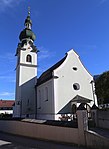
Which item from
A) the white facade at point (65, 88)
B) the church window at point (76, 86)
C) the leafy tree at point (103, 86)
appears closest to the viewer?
the leafy tree at point (103, 86)

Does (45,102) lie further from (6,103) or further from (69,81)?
(6,103)

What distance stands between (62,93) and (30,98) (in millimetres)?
8693

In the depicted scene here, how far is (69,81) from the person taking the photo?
87.1 ft

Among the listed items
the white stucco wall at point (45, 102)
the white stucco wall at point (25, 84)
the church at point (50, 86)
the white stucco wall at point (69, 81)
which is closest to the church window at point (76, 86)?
the church at point (50, 86)

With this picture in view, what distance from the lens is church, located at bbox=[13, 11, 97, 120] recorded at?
25.1 m

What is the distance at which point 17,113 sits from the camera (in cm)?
3091

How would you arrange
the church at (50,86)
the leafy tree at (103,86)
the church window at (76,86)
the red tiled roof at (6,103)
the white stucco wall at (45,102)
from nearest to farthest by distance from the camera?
the leafy tree at (103,86)
the church at (50,86)
the white stucco wall at (45,102)
the church window at (76,86)
the red tiled roof at (6,103)

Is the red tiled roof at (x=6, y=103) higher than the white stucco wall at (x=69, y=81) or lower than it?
lower

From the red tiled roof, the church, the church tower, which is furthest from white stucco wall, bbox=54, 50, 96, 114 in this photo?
the red tiled roof

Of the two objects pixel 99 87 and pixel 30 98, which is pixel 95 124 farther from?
pixel 30 98

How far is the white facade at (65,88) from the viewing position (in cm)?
2494

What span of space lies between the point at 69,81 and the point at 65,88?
136 centimetres

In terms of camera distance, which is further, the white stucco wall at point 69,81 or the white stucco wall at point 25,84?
the white stucco wall at point 25,84

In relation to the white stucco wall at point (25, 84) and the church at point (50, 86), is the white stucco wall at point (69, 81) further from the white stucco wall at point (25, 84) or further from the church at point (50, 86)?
the white stucco wall at point (25, 84)
